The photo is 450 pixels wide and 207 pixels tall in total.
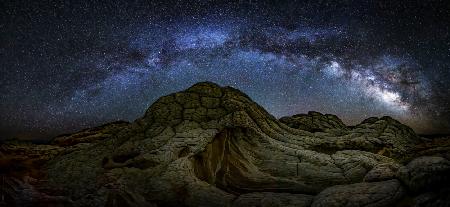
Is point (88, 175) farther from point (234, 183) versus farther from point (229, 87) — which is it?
point (229, 87)

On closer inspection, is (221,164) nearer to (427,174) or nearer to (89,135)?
(427,174)

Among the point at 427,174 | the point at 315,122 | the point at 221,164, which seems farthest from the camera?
the point at 315,122

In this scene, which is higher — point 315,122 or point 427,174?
point 315,122

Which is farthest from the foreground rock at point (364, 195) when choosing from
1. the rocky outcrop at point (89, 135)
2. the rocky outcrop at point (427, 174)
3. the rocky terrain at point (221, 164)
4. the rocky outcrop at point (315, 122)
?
the rocky outcrop at point (89, 135)

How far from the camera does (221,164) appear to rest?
1652 cm

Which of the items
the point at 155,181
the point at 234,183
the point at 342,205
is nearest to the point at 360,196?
the point at 342,205

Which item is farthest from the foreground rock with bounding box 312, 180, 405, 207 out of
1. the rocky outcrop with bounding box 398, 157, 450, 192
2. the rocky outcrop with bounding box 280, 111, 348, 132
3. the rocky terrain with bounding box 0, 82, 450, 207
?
the rocky outcrop with bounding box 280, 111, 348, 132

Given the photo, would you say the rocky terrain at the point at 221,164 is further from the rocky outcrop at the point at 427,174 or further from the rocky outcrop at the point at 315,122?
the rocky outcrop at the point at 315,122

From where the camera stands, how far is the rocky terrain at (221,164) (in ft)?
38.4

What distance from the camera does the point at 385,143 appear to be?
2033cm

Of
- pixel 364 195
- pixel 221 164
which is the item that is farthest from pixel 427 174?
pixel 221 164

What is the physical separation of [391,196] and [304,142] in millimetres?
8050

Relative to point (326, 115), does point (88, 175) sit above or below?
below

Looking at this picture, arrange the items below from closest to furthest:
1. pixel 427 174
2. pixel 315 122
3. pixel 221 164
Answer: pixel 427 174 < pixel 221 164 < pixel 315 122
